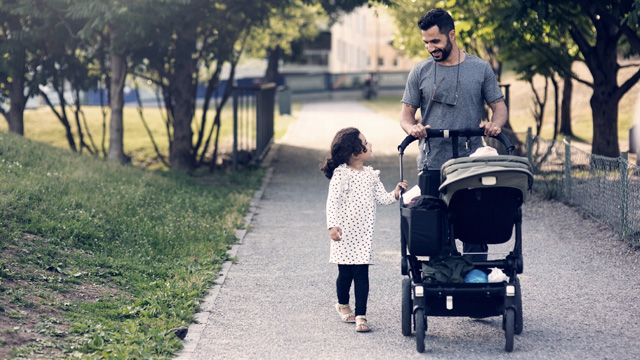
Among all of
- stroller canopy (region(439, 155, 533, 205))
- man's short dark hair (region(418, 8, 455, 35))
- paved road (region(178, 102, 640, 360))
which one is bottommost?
paved road (region(178, 102, 640, 360))

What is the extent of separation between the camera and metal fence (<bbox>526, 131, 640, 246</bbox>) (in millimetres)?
8320

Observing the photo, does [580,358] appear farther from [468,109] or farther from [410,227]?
[468,109]

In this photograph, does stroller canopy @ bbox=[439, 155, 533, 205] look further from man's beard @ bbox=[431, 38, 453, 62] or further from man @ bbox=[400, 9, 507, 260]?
man's beard @ bbox=[431, 38, 453, 62]

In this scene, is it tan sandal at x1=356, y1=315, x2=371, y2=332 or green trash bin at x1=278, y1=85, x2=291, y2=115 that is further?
green trash bin at x1=278, y1=85, x2=291, y2=115

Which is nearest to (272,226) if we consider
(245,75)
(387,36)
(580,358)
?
(580,358)

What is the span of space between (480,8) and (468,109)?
11.9 meters

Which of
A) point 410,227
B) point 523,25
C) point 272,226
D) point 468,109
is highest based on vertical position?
point 523,25

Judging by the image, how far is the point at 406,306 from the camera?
5.30 meters

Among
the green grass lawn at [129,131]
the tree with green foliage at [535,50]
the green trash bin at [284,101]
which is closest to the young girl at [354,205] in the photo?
the tree with green foliage at [535,50]

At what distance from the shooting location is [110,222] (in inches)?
331

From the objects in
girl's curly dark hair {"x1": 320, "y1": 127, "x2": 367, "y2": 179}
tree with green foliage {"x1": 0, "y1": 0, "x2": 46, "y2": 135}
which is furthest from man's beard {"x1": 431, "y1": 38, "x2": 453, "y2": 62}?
tree with green foliage {"x1": 0, "y1": 0, "x2": 46, "y2": 135}

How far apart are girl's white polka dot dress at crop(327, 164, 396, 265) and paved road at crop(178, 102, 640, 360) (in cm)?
52

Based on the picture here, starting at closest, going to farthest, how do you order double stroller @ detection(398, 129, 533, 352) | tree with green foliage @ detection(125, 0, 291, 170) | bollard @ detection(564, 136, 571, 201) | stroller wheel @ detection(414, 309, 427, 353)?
A: double stroller @ detection(398, 129, 533, 352)
stroller wheel @ detection(414, 309, 427, 353)
bollard @ detection(564, 136, 571, 201)
tree with green foliage @ detection(125, 0, 291, 170)

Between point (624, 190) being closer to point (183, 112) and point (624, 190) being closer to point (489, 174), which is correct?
point (489, 174)
